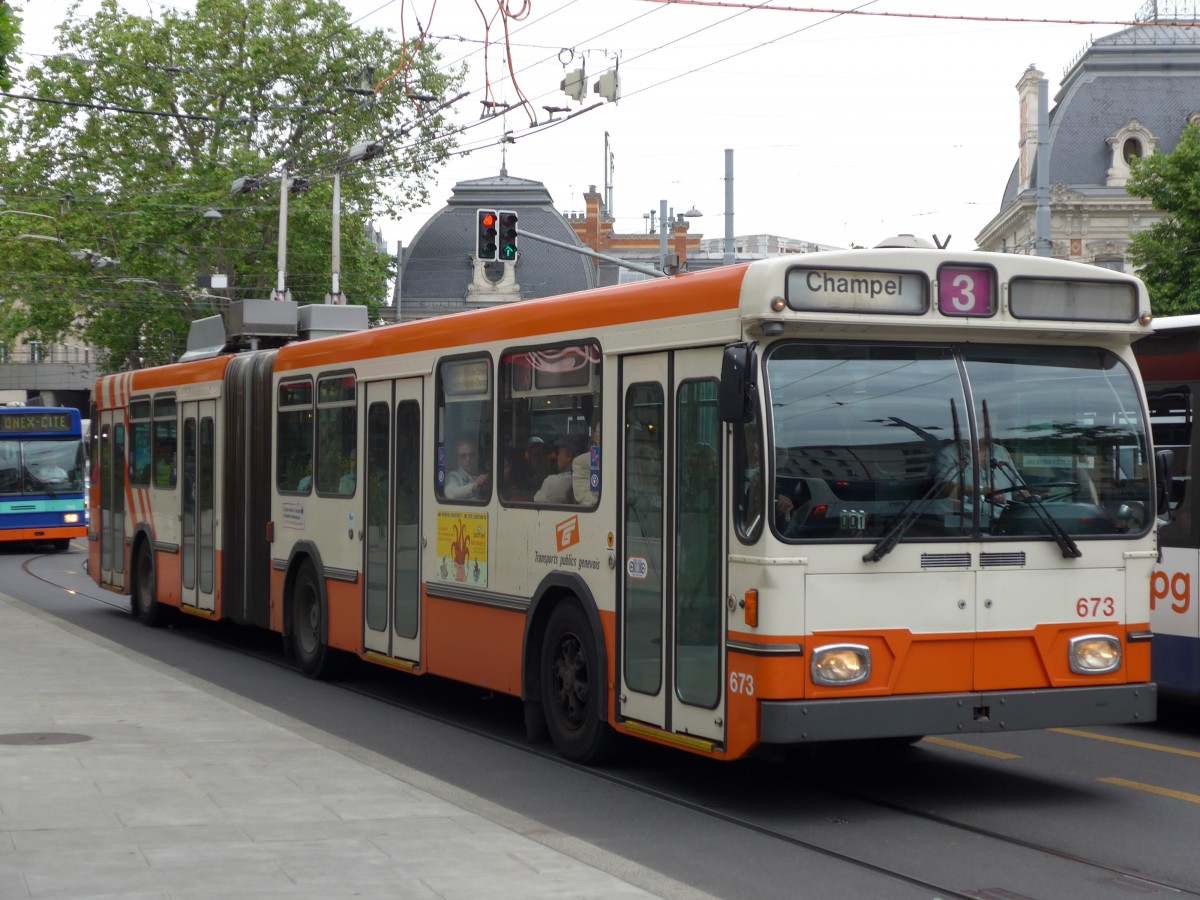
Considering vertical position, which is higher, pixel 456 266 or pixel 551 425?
pixel 456 266

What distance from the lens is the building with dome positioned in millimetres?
62906

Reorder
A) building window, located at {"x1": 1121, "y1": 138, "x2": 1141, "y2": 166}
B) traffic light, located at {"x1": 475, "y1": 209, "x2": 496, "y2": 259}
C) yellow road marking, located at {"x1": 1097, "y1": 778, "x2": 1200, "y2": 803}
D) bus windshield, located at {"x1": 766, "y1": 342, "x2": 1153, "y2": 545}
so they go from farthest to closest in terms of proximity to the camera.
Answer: building window, located at {"x1": 1121, "y1": 138, "x2": 1141, "y2": 166} < traffic light, located at {"x1": 475, "y1": 209, "x2": 496, "y2": 259} < yellow road marking, located at {"x1": 1097, "y1": 778, "x2": 1200, "y2": 803} < bus windshield, located at {"x1": 766, "y1": 342, "x2": 1153, "y2": 545}

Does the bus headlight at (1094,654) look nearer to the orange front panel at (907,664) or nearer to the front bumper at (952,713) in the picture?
the front bumper at (952,713)

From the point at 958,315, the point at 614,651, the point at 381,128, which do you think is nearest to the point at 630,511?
the point at 614,651

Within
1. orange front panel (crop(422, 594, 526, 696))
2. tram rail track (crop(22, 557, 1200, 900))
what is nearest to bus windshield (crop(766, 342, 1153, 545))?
tram rail track (crop(22, 557, 1200, 900))

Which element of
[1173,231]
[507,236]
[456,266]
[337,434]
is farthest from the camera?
[456,266]

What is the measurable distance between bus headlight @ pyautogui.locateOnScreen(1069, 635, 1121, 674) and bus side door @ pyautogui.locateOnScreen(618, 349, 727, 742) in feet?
6.12

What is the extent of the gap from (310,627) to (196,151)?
36668 millimetres

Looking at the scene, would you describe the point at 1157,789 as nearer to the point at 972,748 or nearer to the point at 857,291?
the point at 972,748

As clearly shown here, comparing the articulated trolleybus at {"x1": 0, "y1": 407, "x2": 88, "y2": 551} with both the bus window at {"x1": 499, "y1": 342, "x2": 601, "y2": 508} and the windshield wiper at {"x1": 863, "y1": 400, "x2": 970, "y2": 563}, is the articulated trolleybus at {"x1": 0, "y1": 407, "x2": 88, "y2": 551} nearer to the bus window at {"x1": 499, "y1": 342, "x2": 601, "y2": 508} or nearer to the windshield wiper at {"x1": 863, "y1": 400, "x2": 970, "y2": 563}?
the bus window at {"x1": 499, "y1": 342, "x2": 601, "y2": 508}

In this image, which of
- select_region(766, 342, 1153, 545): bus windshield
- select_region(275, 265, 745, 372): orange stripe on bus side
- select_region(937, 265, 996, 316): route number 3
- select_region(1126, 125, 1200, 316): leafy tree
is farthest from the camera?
select_region(1126, 125, 1200, 316): leafy tree

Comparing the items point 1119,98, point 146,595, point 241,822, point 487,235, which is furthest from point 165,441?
point 1119,98

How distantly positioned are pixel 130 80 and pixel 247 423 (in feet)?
117

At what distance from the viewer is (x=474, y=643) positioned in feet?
36.8
